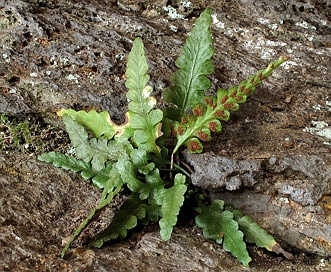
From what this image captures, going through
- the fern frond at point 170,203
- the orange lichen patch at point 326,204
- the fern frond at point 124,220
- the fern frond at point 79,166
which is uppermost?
the orange lichen patch at point 326,204

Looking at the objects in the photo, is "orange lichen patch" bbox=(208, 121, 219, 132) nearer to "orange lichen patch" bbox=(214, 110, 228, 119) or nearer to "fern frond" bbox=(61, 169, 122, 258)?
"orange lichen patch" bbox=(214, 110, 228, 119)

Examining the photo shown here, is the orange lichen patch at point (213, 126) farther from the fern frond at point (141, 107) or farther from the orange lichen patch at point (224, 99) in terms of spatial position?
the fern frond at point (141, 107)

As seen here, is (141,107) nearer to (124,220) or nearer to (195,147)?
(195,147)

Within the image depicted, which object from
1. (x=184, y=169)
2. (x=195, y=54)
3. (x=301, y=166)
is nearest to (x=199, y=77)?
(x=195, y=54)

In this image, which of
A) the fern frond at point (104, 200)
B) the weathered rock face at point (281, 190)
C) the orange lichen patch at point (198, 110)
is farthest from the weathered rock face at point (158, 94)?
the orange lichen patch at point (198, 110)

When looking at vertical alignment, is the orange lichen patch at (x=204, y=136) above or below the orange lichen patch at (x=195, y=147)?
above

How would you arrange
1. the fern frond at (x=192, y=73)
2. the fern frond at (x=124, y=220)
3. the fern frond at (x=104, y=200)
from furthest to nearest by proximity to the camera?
the fern frond at (x=192, y=73) → the fern frond at (x=124, y=220) → the fern frond at (x=104, y=200)

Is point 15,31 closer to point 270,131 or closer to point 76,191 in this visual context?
point 76,191
